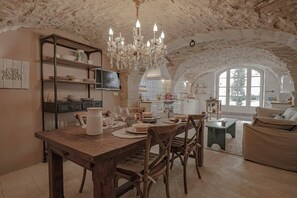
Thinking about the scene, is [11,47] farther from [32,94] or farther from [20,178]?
[20,178]

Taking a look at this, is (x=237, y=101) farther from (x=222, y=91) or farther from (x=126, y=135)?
(x=126, y=135)

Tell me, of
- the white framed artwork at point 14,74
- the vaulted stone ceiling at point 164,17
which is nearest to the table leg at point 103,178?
the vaulted stone ceiling at point 164,17

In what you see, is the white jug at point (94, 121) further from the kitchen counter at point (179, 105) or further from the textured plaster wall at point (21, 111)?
the kitchen counter at point (179, 105)

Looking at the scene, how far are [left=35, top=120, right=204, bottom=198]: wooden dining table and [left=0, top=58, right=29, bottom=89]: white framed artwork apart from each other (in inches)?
54.0

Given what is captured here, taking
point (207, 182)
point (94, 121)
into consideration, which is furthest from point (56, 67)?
point (207, 182)

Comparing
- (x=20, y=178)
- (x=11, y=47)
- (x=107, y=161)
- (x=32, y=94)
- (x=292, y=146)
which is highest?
(x=11, y=47)

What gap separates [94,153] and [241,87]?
30.4 ft

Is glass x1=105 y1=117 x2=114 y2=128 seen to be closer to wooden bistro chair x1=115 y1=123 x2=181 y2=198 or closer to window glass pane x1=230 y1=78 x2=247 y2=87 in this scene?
wooden bistro chair x1=115 y1=123 x2=181 y2=198

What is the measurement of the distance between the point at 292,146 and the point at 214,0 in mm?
2336

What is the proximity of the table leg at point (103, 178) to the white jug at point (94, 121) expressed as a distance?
0.42 metres

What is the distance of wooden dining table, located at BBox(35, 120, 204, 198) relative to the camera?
1176 mm

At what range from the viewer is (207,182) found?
2.16 meters

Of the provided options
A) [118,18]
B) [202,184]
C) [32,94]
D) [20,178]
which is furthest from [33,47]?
[202,184]

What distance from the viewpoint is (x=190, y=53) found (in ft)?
16.9
